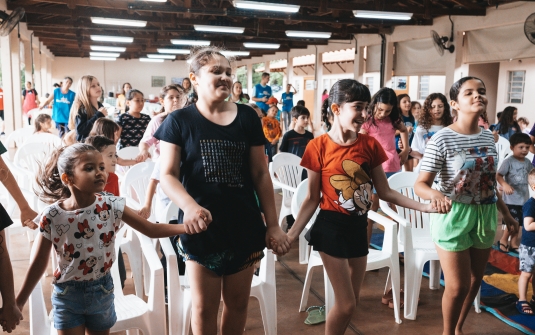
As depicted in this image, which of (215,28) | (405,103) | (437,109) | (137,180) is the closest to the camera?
(137,180)


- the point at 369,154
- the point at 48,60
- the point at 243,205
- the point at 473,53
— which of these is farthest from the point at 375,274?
the point at 48,60

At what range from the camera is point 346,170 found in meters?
2.47

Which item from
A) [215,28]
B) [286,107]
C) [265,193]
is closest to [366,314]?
[265,193]

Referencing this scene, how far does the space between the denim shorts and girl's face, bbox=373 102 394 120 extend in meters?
2.72

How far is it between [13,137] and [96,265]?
6.49m

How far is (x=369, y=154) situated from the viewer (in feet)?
8.27

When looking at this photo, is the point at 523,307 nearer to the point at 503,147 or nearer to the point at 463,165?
the point at 463,165

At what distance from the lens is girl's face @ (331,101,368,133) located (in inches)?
95.5

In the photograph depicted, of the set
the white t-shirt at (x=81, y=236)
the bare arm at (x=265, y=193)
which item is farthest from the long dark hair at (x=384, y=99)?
the white t-shirt at (x=81, y=236)

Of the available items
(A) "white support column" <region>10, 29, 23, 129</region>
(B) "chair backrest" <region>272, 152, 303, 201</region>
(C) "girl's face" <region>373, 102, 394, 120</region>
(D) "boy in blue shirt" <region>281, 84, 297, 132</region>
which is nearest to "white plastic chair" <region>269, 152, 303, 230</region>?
(B) "chair backrest" <region>272, 152, 303, 201</region>

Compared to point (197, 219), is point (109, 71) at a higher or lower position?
higher

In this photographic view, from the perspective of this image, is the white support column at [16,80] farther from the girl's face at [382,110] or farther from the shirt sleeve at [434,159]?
the shirt sleeve at [434,159]

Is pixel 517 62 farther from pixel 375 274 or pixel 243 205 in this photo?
pixel 243 205

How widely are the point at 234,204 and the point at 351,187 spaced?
→ 30.4 inches
